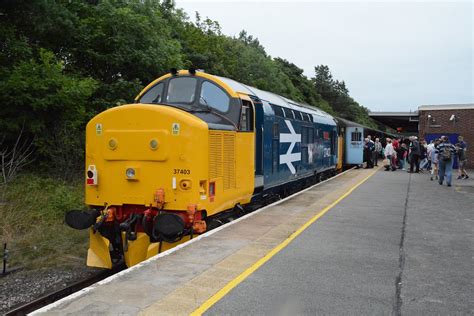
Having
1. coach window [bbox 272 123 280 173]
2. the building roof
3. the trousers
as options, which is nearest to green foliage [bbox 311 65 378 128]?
the building roof

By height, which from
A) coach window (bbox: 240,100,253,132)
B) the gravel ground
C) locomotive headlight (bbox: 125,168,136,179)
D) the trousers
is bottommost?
the gravel ground

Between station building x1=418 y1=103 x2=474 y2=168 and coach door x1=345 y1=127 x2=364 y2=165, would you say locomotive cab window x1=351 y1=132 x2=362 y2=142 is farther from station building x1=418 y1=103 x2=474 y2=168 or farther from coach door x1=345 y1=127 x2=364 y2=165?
station building x1=418 y1=103 x2=474 y2=168

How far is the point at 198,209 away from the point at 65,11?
11348mm

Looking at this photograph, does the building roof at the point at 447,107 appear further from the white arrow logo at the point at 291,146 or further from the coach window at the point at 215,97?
the coach window at the point at 215,97

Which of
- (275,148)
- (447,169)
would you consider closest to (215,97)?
(275,148)

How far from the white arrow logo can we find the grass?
16.6ft

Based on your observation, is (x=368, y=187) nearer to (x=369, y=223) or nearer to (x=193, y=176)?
(x=369, y=223)

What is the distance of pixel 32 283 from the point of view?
23.9 feet

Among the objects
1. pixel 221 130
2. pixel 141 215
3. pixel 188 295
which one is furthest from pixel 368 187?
pixel 188 295

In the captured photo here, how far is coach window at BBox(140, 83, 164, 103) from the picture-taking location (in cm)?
833

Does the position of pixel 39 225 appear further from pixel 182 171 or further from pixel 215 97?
pixel 215 97

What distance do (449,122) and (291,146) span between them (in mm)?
17397

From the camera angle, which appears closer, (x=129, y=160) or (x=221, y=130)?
(x=129, y=160)

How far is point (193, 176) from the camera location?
6.66 meters
